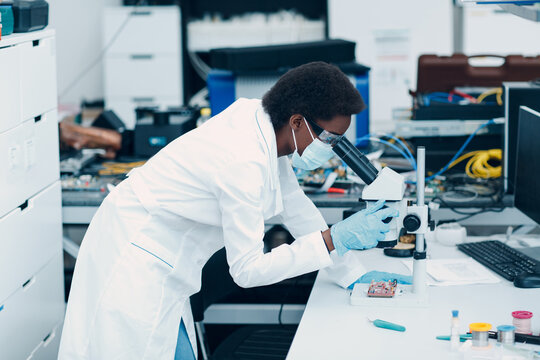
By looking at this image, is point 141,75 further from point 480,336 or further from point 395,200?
point 480,336

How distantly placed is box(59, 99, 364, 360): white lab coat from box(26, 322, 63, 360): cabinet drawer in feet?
2.19

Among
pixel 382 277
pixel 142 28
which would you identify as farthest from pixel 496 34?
pixel 382 277

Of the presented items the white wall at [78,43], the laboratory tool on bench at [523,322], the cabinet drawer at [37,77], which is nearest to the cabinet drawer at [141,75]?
the white wall at [78,43]

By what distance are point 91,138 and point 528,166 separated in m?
1.74

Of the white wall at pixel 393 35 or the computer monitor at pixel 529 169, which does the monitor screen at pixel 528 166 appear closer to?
the computer monitor at pixel 529 169

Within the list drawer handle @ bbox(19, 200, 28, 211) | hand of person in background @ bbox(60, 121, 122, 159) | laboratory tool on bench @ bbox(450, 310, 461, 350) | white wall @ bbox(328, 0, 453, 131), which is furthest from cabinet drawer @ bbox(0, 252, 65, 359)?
white wall @ bbox(328, 0, 453, 131)

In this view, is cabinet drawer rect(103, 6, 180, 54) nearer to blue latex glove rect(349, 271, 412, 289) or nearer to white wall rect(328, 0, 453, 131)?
white wall rect(328, 0, 453, 131)

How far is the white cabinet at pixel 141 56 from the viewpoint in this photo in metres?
4.97

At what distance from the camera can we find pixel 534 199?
2.08m

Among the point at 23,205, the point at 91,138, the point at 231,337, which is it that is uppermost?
the point at 91,138

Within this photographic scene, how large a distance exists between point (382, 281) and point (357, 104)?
0.49 m

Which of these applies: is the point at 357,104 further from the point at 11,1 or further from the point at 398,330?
the point at 11,1

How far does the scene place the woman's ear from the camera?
167 cm

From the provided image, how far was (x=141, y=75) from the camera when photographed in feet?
16.6
